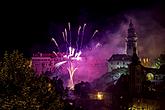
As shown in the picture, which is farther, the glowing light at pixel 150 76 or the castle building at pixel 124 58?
the castle building at pixel 124 58

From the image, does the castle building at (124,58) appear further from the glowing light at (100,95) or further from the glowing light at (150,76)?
the glowing light at (100,95)

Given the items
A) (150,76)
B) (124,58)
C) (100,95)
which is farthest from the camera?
(124,58)

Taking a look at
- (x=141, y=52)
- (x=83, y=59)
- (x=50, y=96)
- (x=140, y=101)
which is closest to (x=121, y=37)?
(x=141, y=52)

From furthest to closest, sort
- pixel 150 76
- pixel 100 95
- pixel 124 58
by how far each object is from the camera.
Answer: pixel 124 58, pixel 150 76, pixel 100 95

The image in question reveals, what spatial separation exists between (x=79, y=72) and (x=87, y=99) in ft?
115

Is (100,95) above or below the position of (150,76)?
below

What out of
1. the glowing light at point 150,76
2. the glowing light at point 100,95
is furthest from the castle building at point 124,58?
the glowing light at point 100,95

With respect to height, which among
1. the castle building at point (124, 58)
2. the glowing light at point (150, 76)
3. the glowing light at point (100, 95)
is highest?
the castle building at point (124, 58)

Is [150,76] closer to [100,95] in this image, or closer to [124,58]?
[100,95]

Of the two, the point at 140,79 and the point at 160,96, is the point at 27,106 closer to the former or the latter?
the point at 160,96

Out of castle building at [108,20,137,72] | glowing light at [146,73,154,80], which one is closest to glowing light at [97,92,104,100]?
glowing light at [146,73,154,80]

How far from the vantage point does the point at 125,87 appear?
6656cm

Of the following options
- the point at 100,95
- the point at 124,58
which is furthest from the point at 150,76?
the point at 124,58

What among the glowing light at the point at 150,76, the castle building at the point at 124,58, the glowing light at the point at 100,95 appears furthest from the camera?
the castle building at the point at 124,58
